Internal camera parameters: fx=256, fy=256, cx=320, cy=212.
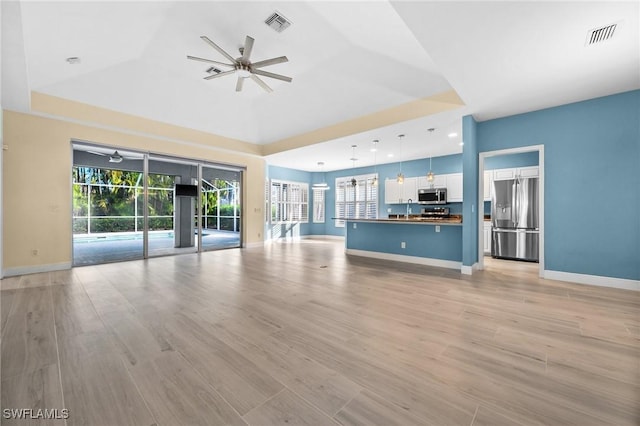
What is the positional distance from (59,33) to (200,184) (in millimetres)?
3855

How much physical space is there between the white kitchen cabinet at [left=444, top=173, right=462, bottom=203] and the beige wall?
8.58 m

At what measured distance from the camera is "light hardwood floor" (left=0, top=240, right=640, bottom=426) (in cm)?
138

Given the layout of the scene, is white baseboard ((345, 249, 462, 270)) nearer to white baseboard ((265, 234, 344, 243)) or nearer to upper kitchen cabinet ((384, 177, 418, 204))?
upper kitchen cabinet ((384, 177, 418, 204))

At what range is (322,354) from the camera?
1925 mm

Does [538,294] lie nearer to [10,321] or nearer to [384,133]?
[384,133]

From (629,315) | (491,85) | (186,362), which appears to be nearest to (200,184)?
(186,362)

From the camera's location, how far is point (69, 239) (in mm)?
4941

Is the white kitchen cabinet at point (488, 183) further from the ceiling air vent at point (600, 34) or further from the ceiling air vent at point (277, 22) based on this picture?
the ceiling air vent at point (277, 22)

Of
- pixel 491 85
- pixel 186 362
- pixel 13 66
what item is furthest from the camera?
pixel 491 85

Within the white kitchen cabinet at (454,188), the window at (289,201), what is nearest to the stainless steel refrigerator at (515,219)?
the white kitchen cabinet at (454,188)

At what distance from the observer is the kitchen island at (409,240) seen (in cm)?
511

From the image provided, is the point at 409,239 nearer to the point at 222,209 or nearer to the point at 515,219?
the point at 515,219

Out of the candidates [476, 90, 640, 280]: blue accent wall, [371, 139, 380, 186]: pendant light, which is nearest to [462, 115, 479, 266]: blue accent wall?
[476, 90, 640, 280]: blue accent wall

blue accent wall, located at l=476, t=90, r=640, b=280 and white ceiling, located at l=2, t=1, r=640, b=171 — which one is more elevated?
white ceiling, located at l=2, t=1, r=640, b=171
